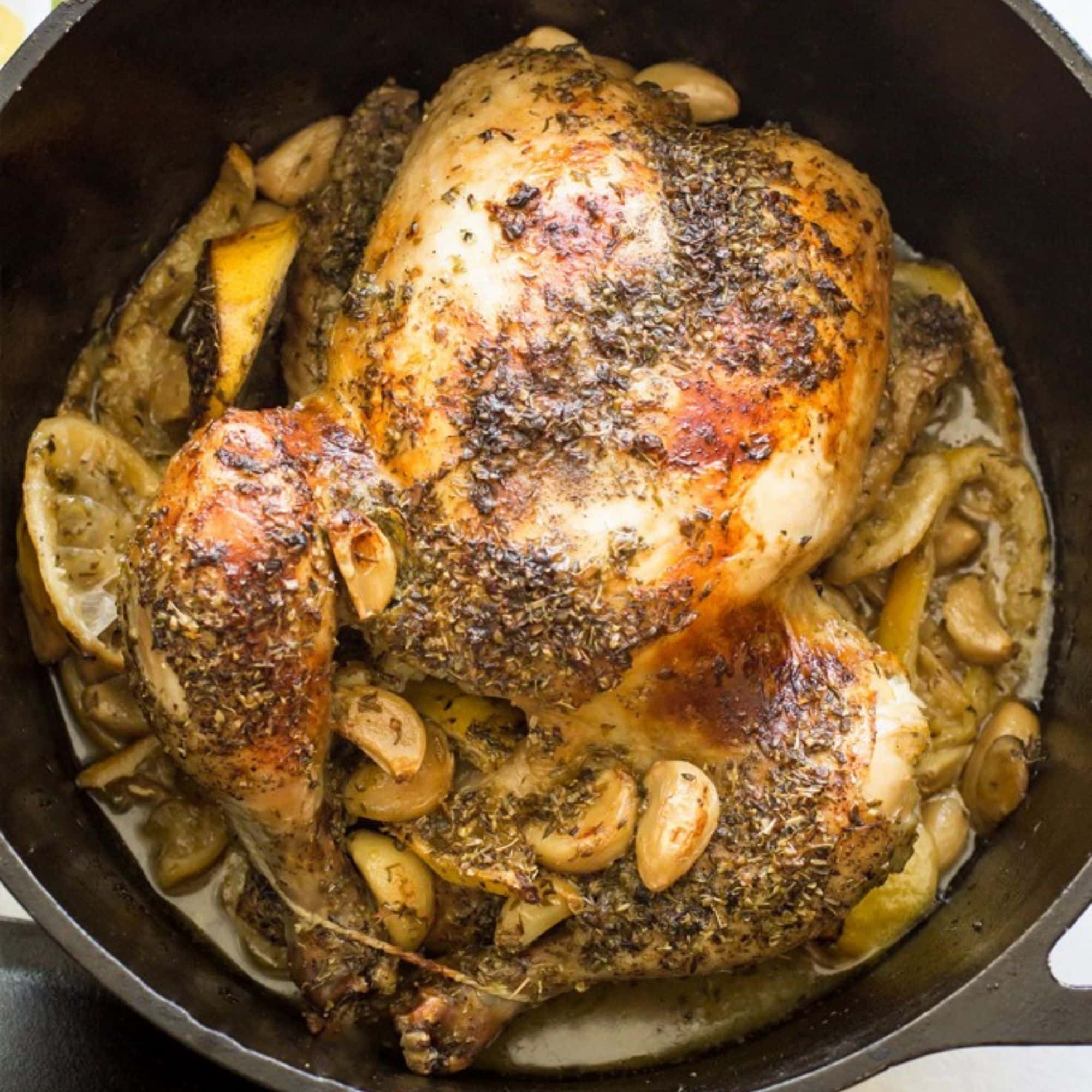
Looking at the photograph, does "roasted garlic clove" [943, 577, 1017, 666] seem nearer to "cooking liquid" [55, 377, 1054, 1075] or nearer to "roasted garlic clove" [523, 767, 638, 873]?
"cooking liquid" [55, 377, 1054, 1075]

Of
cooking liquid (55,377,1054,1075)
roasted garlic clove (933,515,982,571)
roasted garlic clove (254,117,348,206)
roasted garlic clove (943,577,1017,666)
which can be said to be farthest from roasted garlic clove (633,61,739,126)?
cooking liquid (55,377,1054,1075)

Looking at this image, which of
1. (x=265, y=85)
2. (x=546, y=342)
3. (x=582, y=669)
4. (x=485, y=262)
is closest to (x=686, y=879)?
(x=582, y=669)

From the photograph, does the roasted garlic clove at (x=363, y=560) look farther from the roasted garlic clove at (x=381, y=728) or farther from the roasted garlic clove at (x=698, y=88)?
the roasted garlic clove at (x=698, y=88)

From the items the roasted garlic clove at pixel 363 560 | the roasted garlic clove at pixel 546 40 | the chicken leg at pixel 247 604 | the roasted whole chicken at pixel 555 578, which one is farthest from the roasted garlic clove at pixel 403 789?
the roasted garlic clove at pixel 546 40

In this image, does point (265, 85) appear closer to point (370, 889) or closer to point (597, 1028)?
point (370, 889)

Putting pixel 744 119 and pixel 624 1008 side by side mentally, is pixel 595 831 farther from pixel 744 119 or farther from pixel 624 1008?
pixel 744 119
